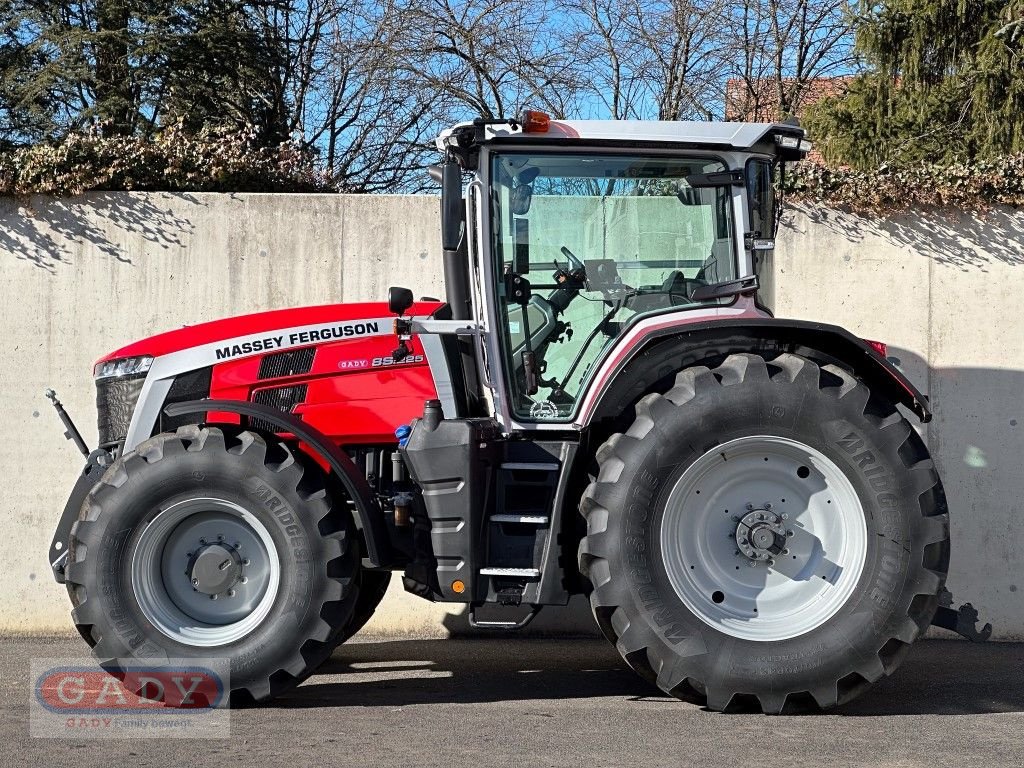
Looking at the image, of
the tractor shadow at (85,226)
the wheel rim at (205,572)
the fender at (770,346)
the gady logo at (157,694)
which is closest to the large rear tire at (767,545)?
the fender at (770,346)

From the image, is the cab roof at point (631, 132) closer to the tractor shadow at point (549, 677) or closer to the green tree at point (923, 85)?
the tractor shadow at point (549, 677)

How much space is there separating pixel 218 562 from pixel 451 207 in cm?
178

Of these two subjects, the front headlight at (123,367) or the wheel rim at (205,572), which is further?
the front headlight at (123,367)

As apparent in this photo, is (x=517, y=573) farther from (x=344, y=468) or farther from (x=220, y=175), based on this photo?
(x=220, y=175)

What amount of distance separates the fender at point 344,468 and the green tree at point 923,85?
11.3 m

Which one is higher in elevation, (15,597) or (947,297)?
(947,297)

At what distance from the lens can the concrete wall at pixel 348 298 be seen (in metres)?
6.86

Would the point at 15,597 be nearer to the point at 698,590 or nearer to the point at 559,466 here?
the point at 559,466

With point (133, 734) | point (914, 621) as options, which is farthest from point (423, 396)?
point (914, 621)

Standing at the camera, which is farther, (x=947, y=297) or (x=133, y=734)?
(x=947, y=297)

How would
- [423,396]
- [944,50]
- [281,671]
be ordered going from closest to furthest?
[281,671], [423,396], [944,50]

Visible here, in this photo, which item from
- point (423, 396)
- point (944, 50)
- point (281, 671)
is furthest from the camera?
point (944, 50)

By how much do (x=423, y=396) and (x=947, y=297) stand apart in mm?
3377

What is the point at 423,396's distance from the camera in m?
5.36
